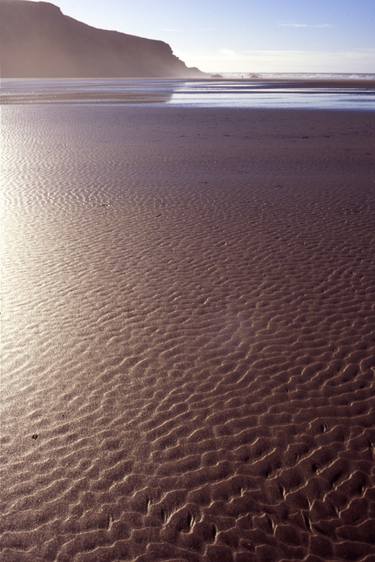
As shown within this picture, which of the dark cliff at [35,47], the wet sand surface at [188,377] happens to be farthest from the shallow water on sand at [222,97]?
the dark cliff at [35,47]

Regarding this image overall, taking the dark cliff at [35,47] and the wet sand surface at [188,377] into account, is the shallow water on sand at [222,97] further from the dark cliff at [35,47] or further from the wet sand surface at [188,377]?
the dark cliff at [35,47]

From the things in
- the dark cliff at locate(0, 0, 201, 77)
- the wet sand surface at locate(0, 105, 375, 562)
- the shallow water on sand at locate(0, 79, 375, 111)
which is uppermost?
→ the dark cliff at locate(0, 0, 201, 77)

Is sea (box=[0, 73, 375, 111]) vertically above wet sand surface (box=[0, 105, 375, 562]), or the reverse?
sea (box=[0, 73, 375, 111])

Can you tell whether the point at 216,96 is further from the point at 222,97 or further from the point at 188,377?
the point at 188,377

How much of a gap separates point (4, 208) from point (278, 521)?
1109cm

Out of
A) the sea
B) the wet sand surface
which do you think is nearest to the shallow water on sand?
the sea

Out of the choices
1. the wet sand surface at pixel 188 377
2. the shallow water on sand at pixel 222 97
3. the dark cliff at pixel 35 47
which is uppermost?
the dark cliff at pixel 35 47

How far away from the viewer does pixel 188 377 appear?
6184 mm

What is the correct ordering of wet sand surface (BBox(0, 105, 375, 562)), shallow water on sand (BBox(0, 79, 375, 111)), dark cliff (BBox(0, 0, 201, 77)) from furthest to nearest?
dark cliff (BBox(0, 0, 201, 77)) < shallow water on sand (BBox(0, 79, 375, 111)) < wet sand surface (BBox(0, 105, 375, 562))

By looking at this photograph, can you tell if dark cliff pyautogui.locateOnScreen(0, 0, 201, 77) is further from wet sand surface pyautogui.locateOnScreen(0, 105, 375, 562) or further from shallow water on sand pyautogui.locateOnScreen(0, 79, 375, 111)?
wet sand surface pyautogui.locateOnScreen(0, 105, 375, 562)

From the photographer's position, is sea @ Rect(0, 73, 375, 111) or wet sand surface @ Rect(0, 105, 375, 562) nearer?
wet sand surface @ Rect(0, 105, 375, 562)

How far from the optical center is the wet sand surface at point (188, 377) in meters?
4.24

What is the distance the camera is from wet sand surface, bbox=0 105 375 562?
424cm

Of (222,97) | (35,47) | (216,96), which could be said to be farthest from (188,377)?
(35,47)
